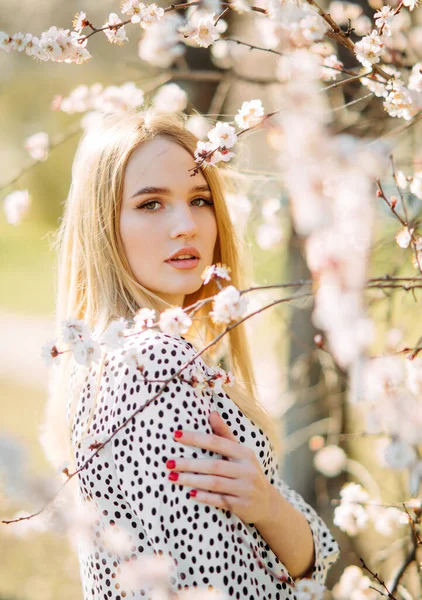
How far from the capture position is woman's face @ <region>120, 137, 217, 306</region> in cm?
149

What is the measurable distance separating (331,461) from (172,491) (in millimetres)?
1776

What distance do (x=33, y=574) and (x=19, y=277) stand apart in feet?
29.2

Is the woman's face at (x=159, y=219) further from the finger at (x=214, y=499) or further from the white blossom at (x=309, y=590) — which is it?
the white blossom at (x=309, y=590)

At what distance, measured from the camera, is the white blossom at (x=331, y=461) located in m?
2.72

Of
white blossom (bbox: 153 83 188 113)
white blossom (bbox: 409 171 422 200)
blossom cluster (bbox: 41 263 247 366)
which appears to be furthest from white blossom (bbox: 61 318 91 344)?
white blossom (bbox: 153 83 188 113)

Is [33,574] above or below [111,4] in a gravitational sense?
below

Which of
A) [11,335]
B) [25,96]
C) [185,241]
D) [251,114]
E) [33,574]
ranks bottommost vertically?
[33,574]

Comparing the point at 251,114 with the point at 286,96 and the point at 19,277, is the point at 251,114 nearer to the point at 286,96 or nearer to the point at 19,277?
the point at 286,96

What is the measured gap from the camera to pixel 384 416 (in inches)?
27.6

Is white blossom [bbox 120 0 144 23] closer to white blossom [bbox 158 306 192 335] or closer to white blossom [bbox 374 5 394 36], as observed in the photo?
white blossom [bbox 374 5 394 36]

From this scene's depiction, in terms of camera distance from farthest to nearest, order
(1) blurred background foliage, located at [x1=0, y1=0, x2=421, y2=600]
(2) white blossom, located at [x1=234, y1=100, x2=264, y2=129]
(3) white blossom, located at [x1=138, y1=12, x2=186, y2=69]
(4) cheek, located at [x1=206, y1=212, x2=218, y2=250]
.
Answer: (1) blurred background foliage, located at [x1=0, y1=0, x2=421, y2=600], (4) cheek, located at [x1=206, y1=212, x2=218, y2=250], (2) white blossom, located at [x1=234, y1=100, x2=264, y2=129], (3) white blossom, located at [x1=138, y1=12, x2=186, y2=69]

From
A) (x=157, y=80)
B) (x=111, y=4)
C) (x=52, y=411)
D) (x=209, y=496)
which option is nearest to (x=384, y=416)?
(x=209, y=496)

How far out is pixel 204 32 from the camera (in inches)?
53.4

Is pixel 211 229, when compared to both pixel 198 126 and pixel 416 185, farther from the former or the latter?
pixel 416 185
